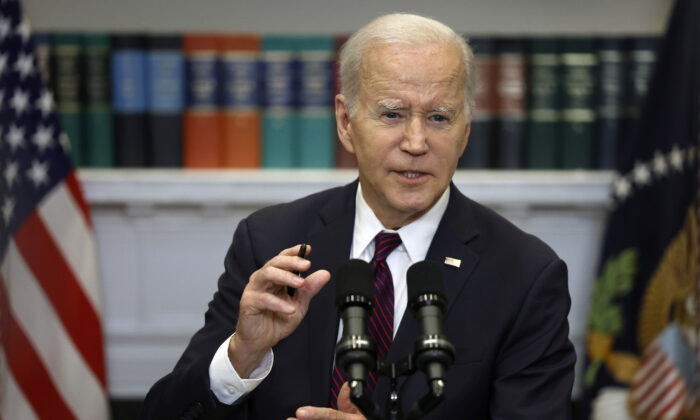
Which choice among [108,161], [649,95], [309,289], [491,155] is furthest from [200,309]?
[309,289]

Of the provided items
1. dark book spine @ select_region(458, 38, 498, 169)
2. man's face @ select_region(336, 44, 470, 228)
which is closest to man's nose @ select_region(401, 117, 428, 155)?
man's face @ select_region(336, 44, 470, 228)

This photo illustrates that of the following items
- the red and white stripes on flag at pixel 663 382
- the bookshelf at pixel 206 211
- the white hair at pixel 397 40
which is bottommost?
the red and white stripes on flag at pixel 663 382

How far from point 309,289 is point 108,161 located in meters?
2.13

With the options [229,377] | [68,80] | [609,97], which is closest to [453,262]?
[229,377]

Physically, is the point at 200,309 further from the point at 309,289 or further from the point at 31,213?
the point at 309,289

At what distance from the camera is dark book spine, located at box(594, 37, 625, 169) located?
325 centimetres

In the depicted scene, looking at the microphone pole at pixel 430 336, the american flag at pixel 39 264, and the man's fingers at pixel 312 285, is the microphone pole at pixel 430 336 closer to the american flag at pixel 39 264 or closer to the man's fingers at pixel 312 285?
the man's fingers at pixel 312 285

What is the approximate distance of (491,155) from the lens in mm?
3350

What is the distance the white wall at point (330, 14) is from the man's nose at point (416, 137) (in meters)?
2.01

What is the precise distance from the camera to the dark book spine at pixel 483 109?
10.7 feet

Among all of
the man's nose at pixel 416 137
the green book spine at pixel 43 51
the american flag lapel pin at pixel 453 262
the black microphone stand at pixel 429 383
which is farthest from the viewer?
the green book spine at pixel 43 51

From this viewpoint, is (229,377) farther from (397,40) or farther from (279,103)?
(279,103)

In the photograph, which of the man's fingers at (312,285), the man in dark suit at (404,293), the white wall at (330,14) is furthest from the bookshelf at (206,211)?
the man's fingers at (312,285)

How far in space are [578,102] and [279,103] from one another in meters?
1.16
